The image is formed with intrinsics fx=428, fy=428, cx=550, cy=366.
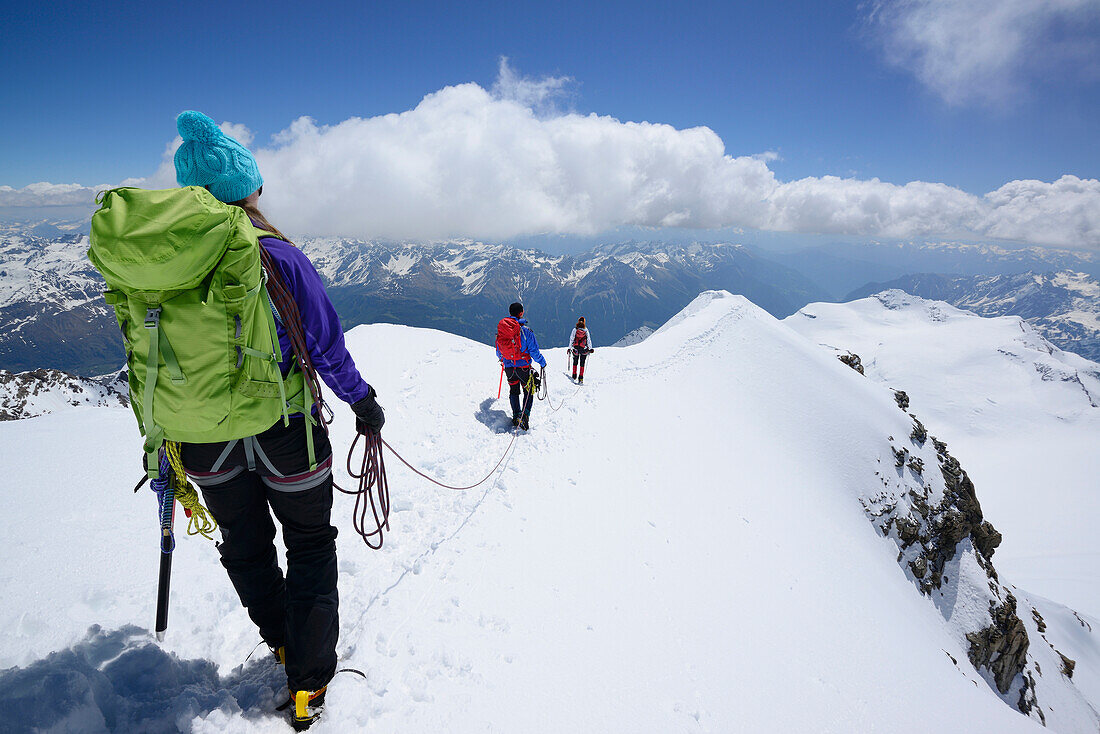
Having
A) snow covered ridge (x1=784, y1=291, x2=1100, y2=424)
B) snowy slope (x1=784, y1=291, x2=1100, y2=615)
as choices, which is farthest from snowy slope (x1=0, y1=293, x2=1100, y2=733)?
snow covered ridge (x1=784, y1=291, x2=1100, y2=424)

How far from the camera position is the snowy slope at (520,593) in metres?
4.05

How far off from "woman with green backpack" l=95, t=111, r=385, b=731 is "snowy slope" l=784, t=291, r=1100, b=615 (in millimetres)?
67873

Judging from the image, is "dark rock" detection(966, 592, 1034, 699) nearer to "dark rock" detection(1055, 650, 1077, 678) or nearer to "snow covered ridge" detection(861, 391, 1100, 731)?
"snow covered ridge" detection(861, 391, 1100, 731)

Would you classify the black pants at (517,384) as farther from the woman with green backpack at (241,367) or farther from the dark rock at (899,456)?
the dark rock at (899,456)

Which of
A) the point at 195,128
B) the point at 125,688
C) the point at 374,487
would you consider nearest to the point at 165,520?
the point at 125,688

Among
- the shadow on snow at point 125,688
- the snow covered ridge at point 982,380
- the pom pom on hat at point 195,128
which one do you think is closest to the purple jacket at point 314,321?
the pom pom on hat at point 195,128

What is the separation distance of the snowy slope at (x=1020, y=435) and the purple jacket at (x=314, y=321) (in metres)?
67.7

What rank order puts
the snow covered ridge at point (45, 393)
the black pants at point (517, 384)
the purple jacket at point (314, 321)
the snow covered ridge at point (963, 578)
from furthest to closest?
the snow covered ridge at point (45, 393)
the snow covered ridge at point (963, 578)
the black pants at point (517, 384)
the purple jacket at point (314, 321)

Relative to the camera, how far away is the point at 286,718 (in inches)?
142

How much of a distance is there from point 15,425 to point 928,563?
33.0 metres

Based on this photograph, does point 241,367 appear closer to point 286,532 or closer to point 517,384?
point 286,532

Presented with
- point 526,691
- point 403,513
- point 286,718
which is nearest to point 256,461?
point 286,718

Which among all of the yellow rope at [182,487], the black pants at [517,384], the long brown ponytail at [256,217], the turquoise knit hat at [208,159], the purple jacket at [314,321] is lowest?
the black pants at [517,384]

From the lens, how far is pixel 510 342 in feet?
35.8
